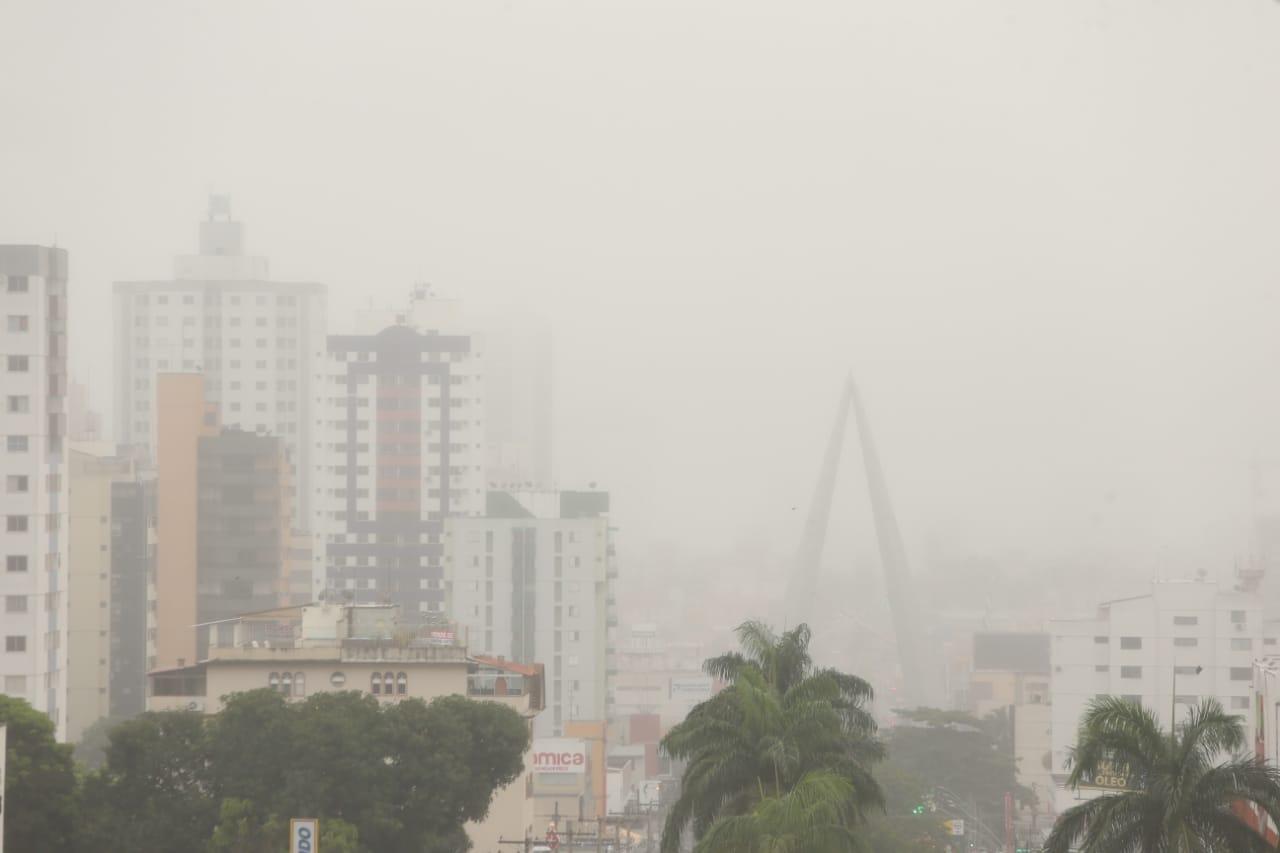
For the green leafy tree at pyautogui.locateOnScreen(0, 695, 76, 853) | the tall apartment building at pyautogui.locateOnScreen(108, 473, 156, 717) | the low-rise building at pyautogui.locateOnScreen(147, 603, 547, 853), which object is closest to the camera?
the green leafy tree at pyautogui.locateOnScreen(0, 695, 76, 853)

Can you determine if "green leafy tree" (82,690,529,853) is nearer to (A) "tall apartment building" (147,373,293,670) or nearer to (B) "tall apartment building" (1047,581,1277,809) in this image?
(B) "tall apartment building" (1047,581,1277,809)

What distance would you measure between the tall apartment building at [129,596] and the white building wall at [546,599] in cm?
1152

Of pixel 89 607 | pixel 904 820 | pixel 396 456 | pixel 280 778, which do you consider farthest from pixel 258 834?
pixel 396 456

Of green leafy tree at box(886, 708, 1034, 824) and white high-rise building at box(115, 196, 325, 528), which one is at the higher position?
white high-rise building at box(115, 196, 325, 528)

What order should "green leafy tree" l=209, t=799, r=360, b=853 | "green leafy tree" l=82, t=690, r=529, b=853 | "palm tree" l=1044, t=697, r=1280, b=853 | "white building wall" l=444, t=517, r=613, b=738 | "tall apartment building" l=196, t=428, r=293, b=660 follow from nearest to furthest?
"palm tree" l=1044, t=697, r=1280, b=853
"green leafy tree" l=209, t=799, r=360, b=853
"green leafy tree" l=82, t=690, r=529, b=853
"tall apartment building" l=196, t=428, r=293, b=660
"white building wall" l=444, t=517, r=613, b=738

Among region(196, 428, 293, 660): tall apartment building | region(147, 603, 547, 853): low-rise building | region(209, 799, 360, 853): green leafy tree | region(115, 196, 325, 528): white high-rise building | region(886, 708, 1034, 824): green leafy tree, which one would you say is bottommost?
region(886, 708, 1034, 824): green leafy tree

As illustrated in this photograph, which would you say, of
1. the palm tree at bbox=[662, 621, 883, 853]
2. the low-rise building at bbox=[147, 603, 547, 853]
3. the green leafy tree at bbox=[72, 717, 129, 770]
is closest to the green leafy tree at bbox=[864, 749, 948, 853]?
the low-rise building at bbox=[147, 603, 547, 853]

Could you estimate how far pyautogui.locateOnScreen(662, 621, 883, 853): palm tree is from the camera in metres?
14.3

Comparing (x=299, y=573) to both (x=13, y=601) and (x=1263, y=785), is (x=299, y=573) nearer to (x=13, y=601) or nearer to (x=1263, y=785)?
(x=13, y=601)

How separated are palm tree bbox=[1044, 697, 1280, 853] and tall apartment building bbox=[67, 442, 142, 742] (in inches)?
1834

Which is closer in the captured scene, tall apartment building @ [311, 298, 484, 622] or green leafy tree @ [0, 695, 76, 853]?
green leafy tree @ [0, 695, 76, 853]

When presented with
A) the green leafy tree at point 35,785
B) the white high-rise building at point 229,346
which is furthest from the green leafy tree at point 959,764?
the white high-rise building at point 229,346

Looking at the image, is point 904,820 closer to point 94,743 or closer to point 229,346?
point 94,743

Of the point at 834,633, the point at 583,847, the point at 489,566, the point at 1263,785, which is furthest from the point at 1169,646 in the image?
the point at 834,633
